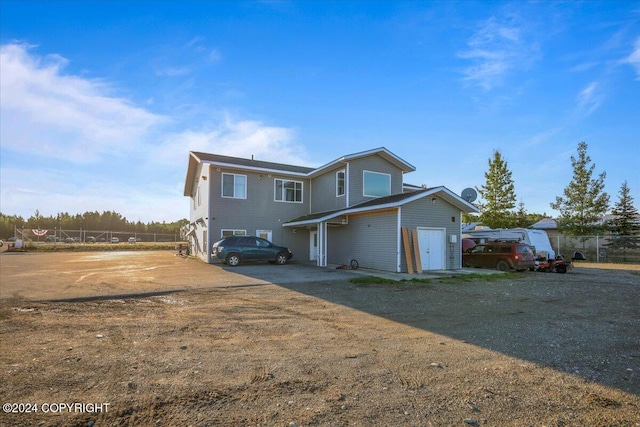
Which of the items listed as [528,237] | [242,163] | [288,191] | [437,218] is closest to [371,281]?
[437,218]

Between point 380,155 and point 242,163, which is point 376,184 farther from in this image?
point 242,163

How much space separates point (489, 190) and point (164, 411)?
101 feet

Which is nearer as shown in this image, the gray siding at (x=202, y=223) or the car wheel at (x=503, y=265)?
the car wheel at (x=503, y=265)

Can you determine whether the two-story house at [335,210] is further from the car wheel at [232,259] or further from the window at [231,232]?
the car wheel at [232,259]

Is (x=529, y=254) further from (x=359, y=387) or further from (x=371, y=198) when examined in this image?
(x=359, y=387)

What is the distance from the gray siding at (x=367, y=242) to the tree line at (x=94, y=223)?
47658 mm

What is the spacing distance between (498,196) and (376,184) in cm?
1434

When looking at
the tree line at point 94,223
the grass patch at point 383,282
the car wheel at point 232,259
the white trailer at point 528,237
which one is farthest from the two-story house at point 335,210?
the tree line at point 94,223

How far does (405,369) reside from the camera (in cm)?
419

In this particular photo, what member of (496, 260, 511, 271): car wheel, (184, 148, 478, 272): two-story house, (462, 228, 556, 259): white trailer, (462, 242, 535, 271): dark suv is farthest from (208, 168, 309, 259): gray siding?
(462, 228, 556, 259): white trailer

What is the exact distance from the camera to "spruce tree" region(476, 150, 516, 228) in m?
28.5

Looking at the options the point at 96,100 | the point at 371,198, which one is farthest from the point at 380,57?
the point at 96,100

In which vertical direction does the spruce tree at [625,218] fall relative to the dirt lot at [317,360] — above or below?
above

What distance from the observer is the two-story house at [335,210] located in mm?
15891
